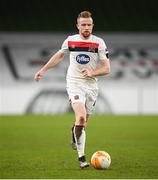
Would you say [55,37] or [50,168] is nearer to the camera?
[50,168]

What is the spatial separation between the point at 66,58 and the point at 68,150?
20.7 m

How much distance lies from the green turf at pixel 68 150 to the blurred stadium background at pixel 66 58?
10153mm

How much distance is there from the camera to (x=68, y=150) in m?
13.3

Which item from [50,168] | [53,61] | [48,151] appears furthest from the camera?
[48,151]

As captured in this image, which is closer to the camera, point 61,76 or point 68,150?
point 68,150

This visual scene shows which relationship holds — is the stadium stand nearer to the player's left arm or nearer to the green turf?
the green turf

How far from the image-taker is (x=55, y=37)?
34.6 meters

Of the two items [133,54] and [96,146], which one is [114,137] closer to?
[96,146]

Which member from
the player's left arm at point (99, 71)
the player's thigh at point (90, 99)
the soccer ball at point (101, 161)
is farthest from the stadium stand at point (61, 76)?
the soccer ball at point (101, 161)
